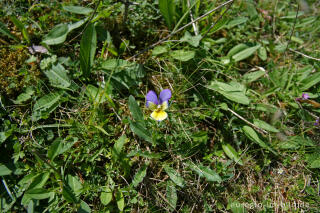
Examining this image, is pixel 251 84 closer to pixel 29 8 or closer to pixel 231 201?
pixel 231 201

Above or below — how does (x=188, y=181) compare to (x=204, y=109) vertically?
below

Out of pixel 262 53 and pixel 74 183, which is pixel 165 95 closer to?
pixel 74 183

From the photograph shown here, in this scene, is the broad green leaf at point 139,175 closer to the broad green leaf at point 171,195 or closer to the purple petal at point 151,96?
the broad green leaf at point 171,195

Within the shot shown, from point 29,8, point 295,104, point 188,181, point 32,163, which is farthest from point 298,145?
point 29,8

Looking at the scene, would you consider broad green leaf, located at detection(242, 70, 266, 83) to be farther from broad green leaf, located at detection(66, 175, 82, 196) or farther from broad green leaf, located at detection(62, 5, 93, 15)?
broad green leaf, located at detection(66, 175, 82, 196)

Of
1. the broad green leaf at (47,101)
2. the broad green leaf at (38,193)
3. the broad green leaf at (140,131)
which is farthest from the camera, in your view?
the broad green leaf at (47,101)

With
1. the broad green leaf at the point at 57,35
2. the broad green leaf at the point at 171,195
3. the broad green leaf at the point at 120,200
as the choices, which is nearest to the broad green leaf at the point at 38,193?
the broad green leaf at the point at 120,200

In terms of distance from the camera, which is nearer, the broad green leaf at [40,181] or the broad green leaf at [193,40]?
the broad green leaf at [40,181]

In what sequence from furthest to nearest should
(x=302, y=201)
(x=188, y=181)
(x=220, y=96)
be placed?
1. (x=220, y=96)
2. (x=302, y=201)
3. (x=188, y=181)
